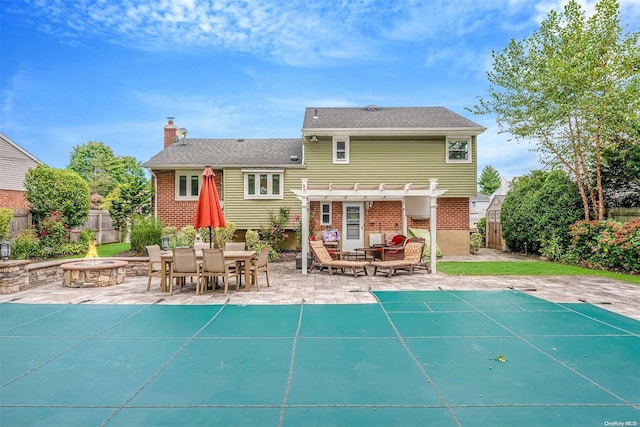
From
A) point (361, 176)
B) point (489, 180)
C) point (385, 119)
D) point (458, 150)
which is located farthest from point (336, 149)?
point (489, 180)

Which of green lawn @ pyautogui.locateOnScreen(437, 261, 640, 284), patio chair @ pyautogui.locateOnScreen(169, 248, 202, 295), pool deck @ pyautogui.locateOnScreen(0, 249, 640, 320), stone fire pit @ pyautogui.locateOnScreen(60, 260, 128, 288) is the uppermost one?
patio chair @ pyautogui.locateOnScreen(169, 248, 202, 295)

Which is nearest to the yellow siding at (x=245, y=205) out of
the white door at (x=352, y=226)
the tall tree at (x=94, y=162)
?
the white door at (x=352, y=226)

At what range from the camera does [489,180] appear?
187 ft

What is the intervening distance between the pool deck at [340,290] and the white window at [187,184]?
7745mm

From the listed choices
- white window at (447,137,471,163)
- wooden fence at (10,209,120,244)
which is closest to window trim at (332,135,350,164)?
white window at (447,137,471,163)

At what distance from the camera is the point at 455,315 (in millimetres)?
7227

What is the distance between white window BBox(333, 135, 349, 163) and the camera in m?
18.5

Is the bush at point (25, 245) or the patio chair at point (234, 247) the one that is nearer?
the patio chair at point (234, 247)

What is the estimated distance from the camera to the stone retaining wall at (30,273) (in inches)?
361

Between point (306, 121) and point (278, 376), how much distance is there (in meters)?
15.7

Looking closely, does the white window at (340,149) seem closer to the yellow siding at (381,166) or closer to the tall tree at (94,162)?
the yellow siding at (381,166)

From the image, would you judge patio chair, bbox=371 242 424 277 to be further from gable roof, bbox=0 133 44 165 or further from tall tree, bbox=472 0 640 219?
gable roof, bbox=0 133 44 165

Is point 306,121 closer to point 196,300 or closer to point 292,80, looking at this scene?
point 292,80

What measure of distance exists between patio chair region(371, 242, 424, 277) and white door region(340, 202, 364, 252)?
5944 millimetres
